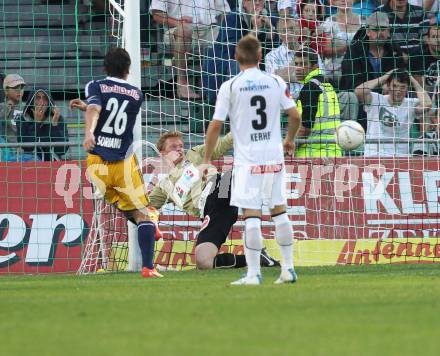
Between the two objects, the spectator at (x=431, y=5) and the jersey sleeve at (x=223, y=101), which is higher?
the spectator at (x=431, y=5)

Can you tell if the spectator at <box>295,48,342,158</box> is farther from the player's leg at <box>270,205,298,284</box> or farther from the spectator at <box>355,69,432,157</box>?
the player's leg at <box>270,205,298,284</box>

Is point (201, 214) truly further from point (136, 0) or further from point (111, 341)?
point (111, 341)

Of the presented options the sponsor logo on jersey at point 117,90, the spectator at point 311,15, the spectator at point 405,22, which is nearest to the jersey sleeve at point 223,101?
the sponsor logo on jersey at point 117,90

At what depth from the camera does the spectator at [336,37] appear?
16234 millimetres

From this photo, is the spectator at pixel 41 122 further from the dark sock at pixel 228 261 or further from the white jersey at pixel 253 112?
the white jersey at pixel 253 112

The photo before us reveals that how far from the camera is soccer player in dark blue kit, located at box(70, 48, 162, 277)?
11703 millimetres

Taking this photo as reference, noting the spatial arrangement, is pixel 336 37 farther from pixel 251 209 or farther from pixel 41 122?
pixel 251 209

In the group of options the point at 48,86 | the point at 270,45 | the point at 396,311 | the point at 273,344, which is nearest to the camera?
the point at 273,344

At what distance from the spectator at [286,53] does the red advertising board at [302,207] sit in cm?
129

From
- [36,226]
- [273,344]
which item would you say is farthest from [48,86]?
[273,344]

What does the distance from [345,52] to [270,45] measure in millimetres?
1311

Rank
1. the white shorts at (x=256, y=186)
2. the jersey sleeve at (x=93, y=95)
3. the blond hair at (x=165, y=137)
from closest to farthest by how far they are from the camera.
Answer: the white shorts at (x=256, y=186) → the jersey sleeve at (x=93, y=95) → the blond hair at (x=165, y=137)

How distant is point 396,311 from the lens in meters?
6.91

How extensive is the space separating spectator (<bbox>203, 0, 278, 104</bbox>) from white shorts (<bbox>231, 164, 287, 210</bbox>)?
5.70 m
